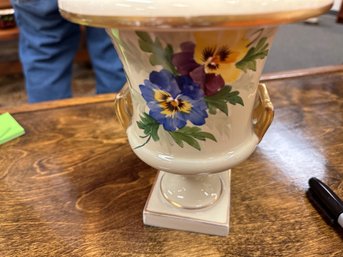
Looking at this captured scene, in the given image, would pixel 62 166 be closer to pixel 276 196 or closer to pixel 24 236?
pixel 24 236

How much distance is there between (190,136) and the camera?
1.10 feet

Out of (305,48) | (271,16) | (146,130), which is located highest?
(271,16)

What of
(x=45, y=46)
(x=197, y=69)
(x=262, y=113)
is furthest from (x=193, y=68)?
(x=45, y=46)

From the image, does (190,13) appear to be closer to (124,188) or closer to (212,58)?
(212,58)

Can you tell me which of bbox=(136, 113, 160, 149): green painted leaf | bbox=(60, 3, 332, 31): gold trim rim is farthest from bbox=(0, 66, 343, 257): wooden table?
bbox=(60, 3, 332, 31): gold trim rim

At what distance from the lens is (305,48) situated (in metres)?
2.20

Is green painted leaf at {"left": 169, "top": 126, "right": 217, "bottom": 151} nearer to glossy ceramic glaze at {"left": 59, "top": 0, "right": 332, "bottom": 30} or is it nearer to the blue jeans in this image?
glossy ceramic glaze at {"left": 59, "top": 0, "right": 332, "bottom": 30}

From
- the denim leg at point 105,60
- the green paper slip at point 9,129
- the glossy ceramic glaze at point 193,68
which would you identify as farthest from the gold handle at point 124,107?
the denim leg at point 105,60

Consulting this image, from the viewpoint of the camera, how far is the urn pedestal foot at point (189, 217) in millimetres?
391

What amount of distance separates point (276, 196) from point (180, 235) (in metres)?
0.13

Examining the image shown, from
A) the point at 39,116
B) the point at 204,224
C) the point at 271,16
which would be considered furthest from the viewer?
the point at 39,116

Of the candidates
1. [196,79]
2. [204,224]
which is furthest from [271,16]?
[204,224]

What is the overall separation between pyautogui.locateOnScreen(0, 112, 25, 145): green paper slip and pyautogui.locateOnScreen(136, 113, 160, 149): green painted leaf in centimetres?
30

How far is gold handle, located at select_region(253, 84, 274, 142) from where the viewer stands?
391mm
